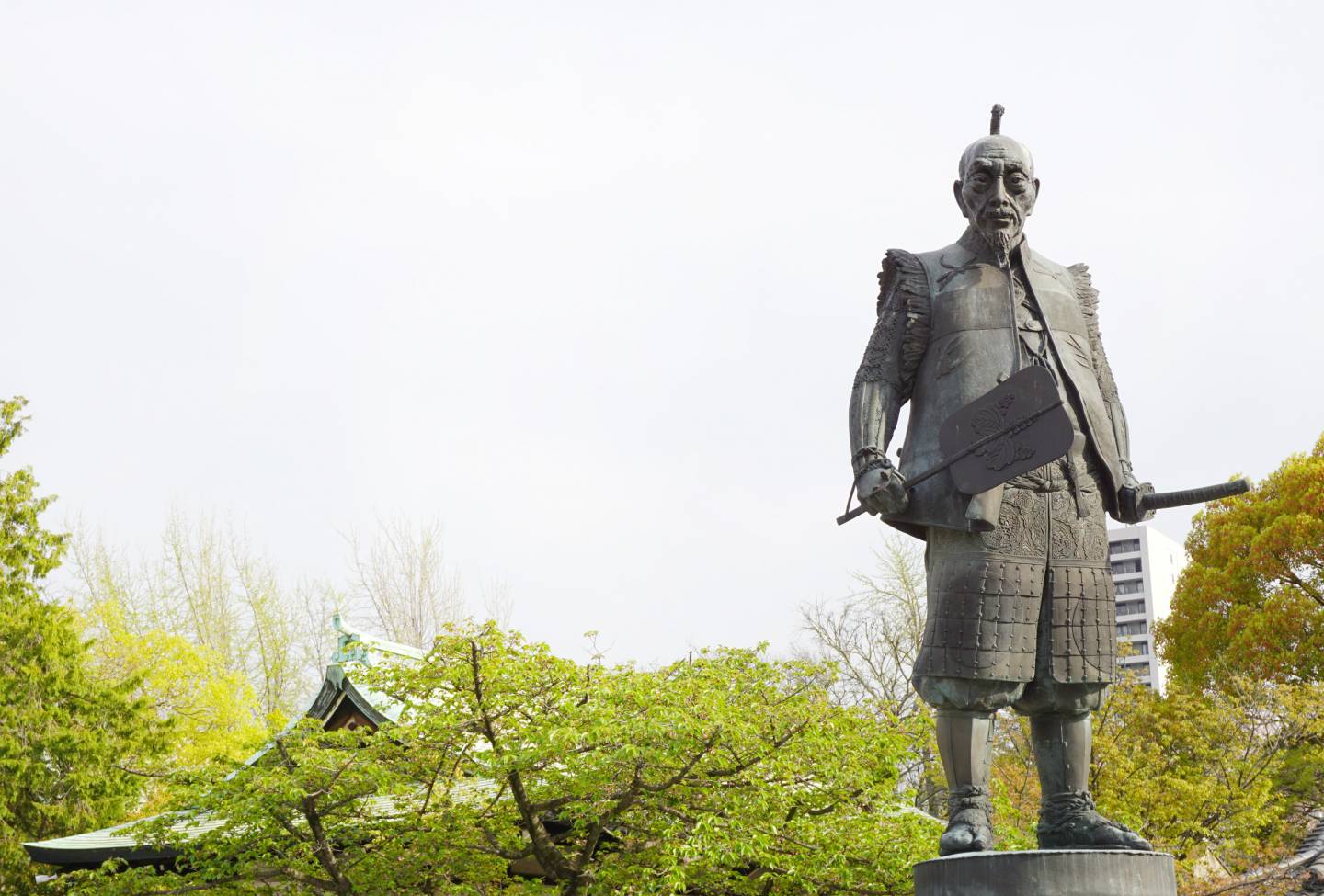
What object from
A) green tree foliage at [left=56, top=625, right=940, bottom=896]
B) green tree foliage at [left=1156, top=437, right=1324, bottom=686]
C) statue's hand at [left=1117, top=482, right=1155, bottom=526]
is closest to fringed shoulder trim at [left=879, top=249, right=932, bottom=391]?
statue's hand at [left=1117, top=482, right=1155, bottom=526]

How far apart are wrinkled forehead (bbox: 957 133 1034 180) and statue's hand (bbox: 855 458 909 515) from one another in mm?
1099

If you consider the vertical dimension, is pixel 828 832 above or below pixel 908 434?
below

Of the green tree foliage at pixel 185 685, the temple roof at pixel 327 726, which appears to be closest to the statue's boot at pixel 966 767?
Result: the temple roof at pixel 327 726

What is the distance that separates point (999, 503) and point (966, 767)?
32.2 inches

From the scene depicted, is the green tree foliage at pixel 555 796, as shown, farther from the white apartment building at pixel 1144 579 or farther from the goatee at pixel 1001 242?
the white apartment building at pixel 1144 579

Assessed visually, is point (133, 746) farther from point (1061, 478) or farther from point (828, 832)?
point (1061, 478)

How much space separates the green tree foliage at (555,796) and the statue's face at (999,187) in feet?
12.0

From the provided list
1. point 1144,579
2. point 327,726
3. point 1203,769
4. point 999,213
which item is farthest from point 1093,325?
point 1144,579

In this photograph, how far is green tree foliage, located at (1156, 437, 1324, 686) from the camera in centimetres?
1934

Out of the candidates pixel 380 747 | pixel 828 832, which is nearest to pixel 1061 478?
pixel 828 832

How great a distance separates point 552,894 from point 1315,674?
51.0 feet

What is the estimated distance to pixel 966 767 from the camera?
12.8 ft

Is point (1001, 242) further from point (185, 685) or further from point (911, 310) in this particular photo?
point (185, 685)

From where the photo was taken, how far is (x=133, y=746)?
14.1 m
